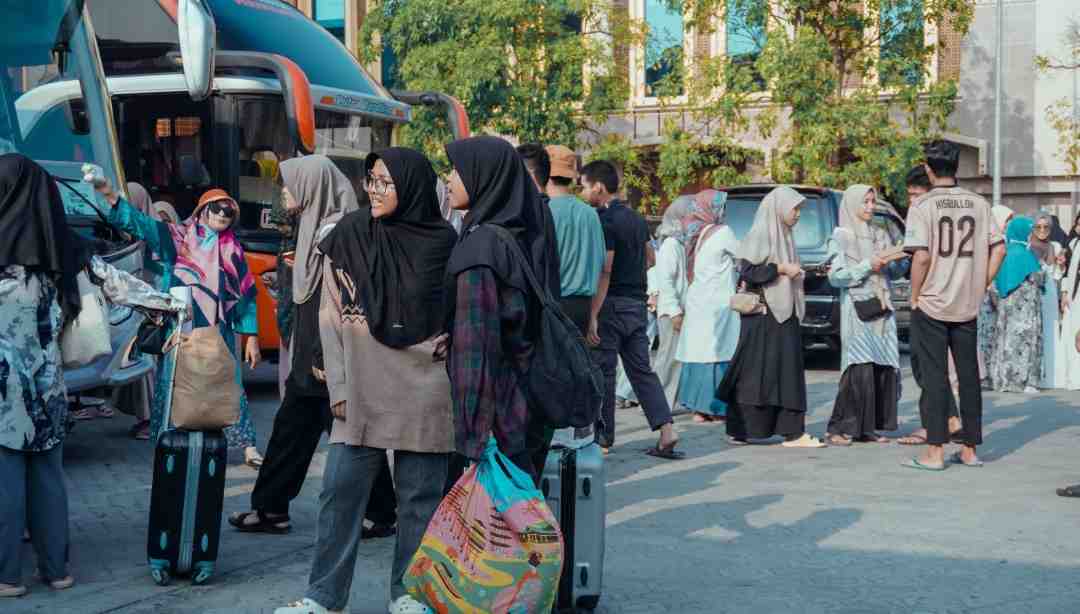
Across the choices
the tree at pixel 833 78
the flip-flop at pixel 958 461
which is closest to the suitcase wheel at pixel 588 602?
the flip-flop at pixel 958 461

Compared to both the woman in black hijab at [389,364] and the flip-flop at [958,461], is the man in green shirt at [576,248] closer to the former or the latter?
the flip-flop at [958,461]

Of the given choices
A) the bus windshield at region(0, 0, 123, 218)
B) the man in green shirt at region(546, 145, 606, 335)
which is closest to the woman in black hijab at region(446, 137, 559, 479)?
the man in green shirt at region(546, 145, 606, 335)

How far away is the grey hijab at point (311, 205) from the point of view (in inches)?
275

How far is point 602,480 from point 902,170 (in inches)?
695

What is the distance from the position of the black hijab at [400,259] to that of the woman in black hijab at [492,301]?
0.48 feet

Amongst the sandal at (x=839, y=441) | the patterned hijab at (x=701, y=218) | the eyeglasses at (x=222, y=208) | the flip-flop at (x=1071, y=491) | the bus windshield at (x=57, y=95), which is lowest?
the sandal at (x=839, y=441)

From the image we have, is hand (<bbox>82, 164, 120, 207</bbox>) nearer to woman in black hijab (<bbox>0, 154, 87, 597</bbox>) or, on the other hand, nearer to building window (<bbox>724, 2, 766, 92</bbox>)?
woman in black hijab (<bbox>0, 154, 87, 597</bbox>)

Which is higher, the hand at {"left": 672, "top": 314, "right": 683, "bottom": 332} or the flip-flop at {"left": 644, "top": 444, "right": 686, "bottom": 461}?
the hand at {"left": 672, "top": 314, "right": 683, "bottom": 332}

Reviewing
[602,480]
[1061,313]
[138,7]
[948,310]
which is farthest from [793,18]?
[602,480]

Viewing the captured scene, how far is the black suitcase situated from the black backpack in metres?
1.70

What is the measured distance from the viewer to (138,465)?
9.32 meters

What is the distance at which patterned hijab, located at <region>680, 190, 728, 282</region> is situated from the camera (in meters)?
11.6

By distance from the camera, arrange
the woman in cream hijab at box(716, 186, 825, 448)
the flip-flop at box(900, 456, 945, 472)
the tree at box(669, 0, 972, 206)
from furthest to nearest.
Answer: the tree at box(669, 0, 972, 206) → the woman in cream hijab at box(716, 186, 825, 448) → the flip-flop at box(900, 456, 945, 472)

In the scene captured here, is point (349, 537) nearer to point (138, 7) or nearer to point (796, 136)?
point (138, 7)
